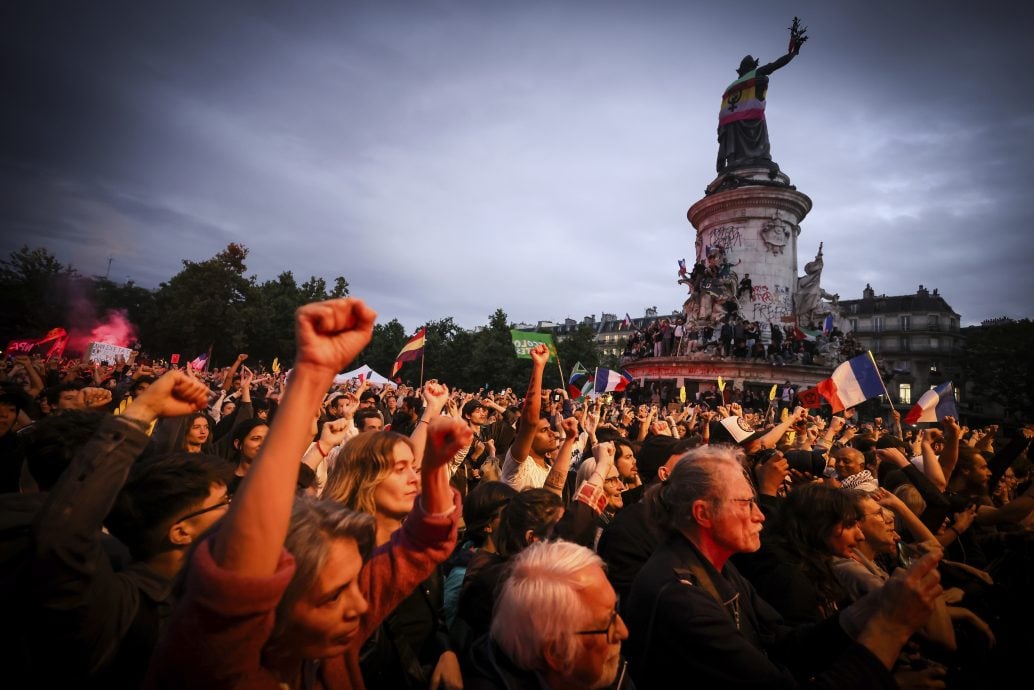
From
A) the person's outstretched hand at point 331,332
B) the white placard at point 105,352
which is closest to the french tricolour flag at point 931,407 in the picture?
the person's outstretched hand at point 331,332

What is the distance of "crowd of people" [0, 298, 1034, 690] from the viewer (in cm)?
130

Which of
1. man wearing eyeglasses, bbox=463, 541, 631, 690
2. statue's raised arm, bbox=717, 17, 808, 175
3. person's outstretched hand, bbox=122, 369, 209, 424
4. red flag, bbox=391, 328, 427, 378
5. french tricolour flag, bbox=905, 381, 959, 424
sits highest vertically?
statue's raised arm, bbox=717, 17, 808, 175

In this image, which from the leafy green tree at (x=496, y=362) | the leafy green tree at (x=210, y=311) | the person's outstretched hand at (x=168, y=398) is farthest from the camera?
the leafy green tree at (x=496, y=362)

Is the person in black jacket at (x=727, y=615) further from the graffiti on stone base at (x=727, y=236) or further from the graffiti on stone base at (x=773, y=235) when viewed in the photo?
the graffiti on stone base at (x=773, y=235)

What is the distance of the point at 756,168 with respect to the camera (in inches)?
1375

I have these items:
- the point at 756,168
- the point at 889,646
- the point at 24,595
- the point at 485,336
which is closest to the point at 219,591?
the point at 24,595

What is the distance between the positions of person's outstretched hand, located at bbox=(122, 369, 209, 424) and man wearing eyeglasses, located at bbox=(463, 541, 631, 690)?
4.34 feet

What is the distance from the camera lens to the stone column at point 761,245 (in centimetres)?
3256

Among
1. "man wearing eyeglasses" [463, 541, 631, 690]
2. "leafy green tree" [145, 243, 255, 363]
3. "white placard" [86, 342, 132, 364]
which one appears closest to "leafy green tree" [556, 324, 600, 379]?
"leafy green tree" [145, 243, 255, 363]

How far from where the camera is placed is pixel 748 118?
37344 mm

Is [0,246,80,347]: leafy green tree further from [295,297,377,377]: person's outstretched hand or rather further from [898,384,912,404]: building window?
[898,384,912,404]: building window

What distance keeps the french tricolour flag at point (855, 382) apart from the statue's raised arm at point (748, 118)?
30.3 meters

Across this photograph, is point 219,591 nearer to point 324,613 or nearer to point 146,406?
point 324,613

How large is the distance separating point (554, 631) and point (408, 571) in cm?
57
